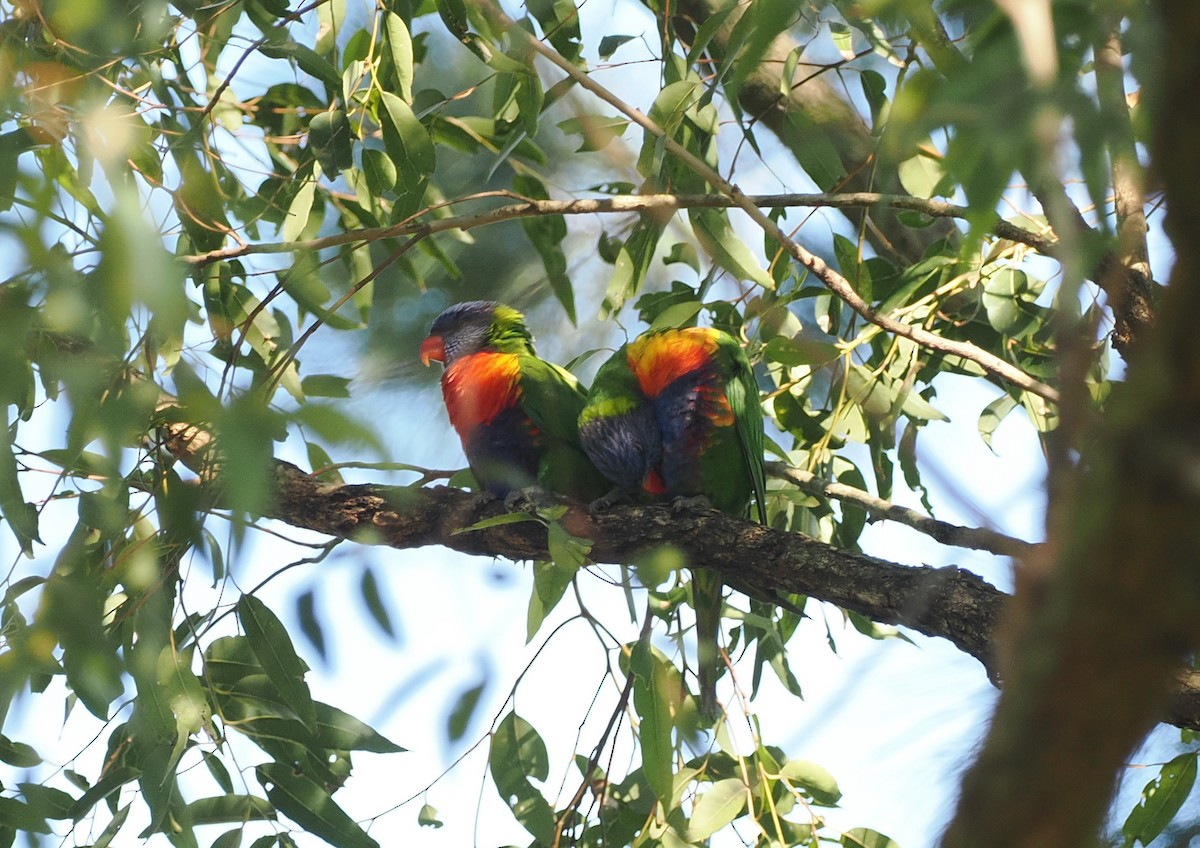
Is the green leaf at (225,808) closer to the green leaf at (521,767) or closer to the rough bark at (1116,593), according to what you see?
the green leaf at (521,767)

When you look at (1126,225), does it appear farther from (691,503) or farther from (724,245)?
(691,503)

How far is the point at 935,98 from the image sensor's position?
0.46m

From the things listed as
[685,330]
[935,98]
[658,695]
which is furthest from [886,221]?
[935,98]

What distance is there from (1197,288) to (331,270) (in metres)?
2.22

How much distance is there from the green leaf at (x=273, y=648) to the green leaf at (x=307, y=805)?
10 centimetres

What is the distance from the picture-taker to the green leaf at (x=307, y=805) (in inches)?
55.3

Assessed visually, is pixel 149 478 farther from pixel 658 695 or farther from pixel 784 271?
pixel 784 271

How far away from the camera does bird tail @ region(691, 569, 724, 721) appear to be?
176 cm

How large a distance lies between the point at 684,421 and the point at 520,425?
0.33m

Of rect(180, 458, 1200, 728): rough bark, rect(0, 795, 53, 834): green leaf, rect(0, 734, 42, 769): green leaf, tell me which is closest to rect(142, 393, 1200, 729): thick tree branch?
rect(180, 458, 1200, 728): rough bark

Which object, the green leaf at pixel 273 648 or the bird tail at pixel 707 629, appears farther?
the bird tail at pixel 707 629

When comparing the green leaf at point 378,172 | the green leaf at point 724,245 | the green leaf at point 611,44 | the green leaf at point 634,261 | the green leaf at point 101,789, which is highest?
the green leaf at point 611,44

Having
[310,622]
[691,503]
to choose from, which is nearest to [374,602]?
[310,622]

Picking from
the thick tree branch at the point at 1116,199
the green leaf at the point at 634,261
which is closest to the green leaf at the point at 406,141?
the green leaf at the point at 634,261
